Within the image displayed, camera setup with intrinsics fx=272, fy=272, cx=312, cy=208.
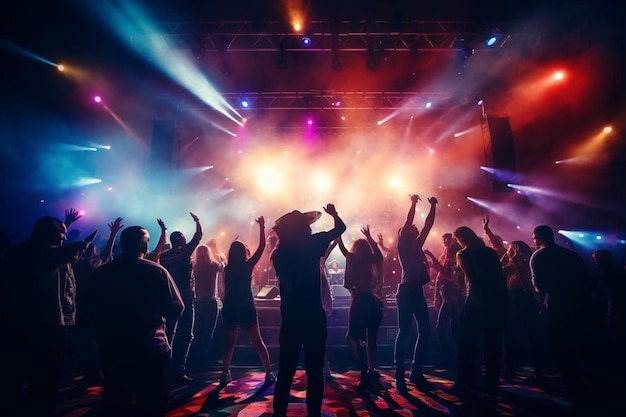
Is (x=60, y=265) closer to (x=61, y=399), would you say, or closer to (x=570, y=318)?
(x=61, y=399)

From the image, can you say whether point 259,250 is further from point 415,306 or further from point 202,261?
point 415,306

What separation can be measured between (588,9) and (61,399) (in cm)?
1340

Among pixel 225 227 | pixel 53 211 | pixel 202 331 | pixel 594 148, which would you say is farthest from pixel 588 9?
pixel 53 211

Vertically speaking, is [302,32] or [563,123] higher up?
[302,32]

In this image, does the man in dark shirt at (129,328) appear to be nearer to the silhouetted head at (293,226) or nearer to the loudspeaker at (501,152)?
the silhouetted head at (293,226)

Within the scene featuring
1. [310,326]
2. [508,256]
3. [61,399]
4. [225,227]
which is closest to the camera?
[310,326]

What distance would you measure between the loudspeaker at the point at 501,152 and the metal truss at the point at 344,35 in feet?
6.82

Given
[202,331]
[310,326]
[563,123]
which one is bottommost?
[202,331]

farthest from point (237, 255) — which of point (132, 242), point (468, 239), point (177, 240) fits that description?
point (468, 239)

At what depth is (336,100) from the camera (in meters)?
9.65

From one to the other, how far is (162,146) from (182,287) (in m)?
5.76

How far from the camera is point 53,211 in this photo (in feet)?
32.9

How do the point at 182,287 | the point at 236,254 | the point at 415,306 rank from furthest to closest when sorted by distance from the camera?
the point at 182,287, the point at 236,254, the point at 415,306

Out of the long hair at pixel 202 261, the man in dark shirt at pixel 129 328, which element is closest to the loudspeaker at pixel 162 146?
the long hair at pixel 202 261
